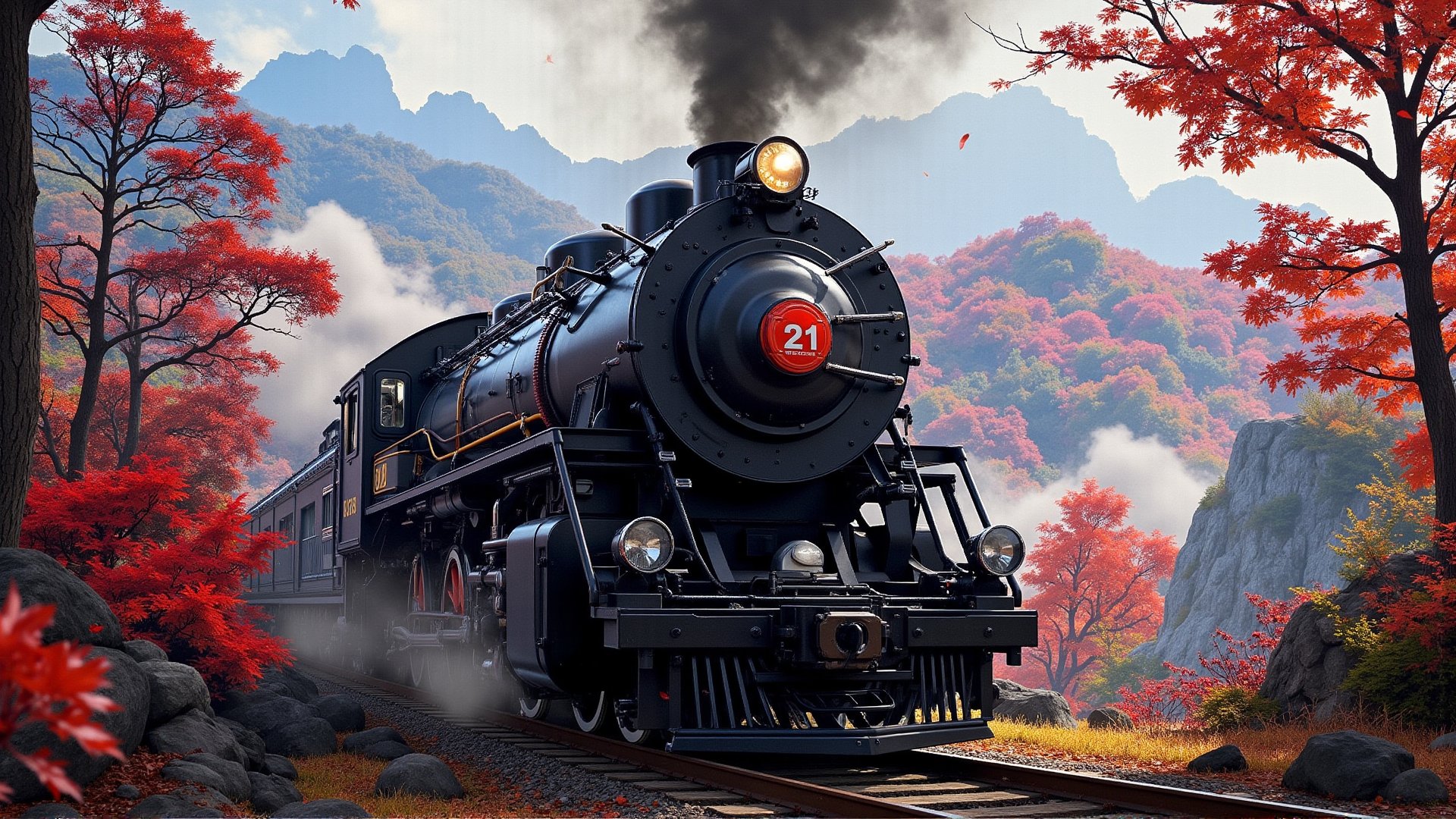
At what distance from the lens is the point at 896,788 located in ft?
18.1

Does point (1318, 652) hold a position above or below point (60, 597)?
below

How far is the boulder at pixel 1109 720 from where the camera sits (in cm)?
958

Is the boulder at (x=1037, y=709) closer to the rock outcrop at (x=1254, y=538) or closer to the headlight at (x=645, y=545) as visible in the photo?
the headlight at (x=645, y=545)

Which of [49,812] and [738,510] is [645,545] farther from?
[49,812]

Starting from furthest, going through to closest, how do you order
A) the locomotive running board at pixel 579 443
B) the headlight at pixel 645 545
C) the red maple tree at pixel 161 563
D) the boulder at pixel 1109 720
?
the boulder at pixel 1109 720 < the red maple tree at pixel 161 563 < the locomotive running board at pixel 579 443 < the headlight at pixel 645 545

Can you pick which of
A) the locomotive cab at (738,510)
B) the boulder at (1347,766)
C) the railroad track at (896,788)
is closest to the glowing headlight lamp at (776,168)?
the locomotive cab at (738,510)

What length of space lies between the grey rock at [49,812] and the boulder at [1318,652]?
316 inches

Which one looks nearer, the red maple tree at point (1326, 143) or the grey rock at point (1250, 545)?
the red maple tree at point (1326, 143)

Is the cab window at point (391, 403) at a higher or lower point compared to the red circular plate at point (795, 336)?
higher

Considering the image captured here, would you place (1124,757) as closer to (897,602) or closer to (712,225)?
(897,602)

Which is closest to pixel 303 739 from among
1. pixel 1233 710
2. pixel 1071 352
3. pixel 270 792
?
pixel 270 792

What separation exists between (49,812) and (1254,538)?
103ft

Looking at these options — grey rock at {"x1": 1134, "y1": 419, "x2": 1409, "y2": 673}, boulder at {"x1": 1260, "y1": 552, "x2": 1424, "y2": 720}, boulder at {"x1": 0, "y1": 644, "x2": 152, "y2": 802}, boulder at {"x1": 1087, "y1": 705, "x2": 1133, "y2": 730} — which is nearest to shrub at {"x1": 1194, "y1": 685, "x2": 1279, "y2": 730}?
boulder at {"x1": 1260, "y1": 552, "x2": 1424, "y2": 720}

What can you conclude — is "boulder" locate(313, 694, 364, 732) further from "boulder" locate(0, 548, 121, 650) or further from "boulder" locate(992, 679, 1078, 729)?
"boulder" locate(992, 679, 1078, 729)
